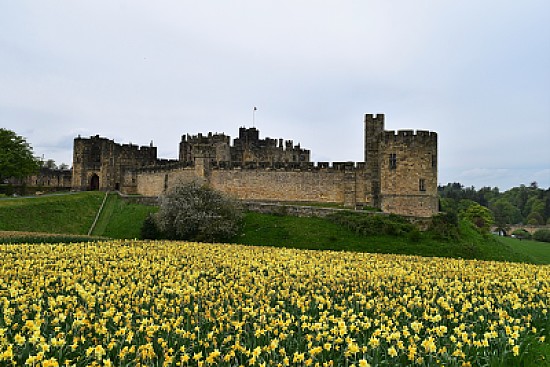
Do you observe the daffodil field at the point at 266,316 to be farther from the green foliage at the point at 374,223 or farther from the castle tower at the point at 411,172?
the castle tower at the point at 411,172

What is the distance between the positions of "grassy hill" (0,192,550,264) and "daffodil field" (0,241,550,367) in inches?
758

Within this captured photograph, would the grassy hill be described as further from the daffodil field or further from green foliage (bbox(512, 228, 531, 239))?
green foliage (bbox(512, 228, 531, 239))

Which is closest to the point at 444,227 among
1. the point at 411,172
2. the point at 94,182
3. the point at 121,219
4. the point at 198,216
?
the point at 411,172

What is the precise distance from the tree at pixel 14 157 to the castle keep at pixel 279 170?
635 cm

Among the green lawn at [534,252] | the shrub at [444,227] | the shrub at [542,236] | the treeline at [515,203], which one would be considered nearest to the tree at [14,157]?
the shrub at [444,227]

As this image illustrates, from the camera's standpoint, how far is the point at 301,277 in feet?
44.2

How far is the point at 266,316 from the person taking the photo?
952 centimetres

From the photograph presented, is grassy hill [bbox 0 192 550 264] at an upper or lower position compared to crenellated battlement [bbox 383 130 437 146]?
lower

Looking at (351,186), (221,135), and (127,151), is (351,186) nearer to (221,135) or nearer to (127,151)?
(221,135)

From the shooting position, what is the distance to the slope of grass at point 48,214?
1786 inches

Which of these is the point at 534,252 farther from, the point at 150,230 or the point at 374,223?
the point at 150,230

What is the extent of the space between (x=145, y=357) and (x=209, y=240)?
3242cm

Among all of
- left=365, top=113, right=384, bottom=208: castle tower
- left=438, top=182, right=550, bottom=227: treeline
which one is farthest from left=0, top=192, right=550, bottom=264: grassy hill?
left=438, top=182, right=550, bottom=227: treeline

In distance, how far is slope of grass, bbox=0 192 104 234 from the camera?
45.4 m
